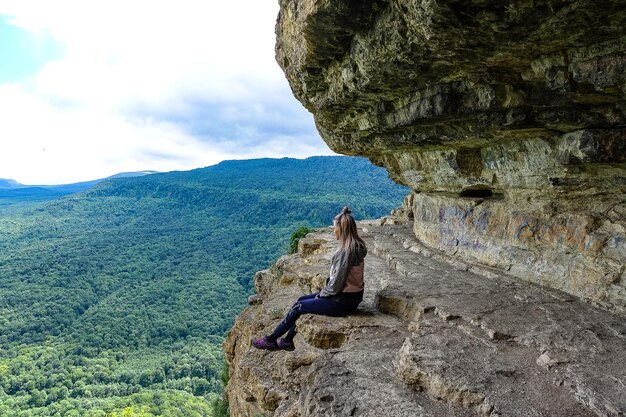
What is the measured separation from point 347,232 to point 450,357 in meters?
2.35

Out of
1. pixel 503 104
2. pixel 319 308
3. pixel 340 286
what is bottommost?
pixel 319 308

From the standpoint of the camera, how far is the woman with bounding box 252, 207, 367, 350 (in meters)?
6.50

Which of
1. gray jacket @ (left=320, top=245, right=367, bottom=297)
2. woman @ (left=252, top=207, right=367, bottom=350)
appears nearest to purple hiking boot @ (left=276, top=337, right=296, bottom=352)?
woman @ (left=252, top=207, right=367, bottom=350)

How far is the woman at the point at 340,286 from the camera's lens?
6496mm

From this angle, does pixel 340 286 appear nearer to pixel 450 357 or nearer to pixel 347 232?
pixel 347 232

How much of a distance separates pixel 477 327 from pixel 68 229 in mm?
172497

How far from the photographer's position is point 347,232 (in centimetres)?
659

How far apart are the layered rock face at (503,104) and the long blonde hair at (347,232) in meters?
2.70

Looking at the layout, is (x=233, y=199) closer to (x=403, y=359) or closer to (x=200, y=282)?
(x=200, y=282)

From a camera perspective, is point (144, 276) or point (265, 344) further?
point (144, 276)

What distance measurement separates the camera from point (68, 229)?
497 ft

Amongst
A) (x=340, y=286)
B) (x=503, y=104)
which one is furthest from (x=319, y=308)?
(x=503, y=104)

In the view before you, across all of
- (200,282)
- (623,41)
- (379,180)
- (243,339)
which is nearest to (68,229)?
(200,282)

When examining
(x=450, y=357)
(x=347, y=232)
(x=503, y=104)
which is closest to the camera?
(x=450, y=357)
